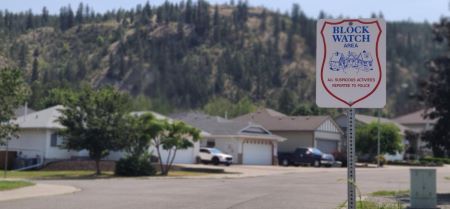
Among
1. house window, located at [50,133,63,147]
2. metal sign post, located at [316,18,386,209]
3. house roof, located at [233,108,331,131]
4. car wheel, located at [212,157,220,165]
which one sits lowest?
car wheel, located at [212,157,220,165]

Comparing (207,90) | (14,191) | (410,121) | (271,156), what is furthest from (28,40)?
(14,191)

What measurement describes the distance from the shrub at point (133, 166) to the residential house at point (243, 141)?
1931 centimetres

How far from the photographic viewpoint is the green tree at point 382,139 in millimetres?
64062

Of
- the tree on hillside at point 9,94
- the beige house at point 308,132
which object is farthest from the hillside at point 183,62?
the tree on hillside at point 9,94

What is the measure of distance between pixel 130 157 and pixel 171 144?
92.7 inches

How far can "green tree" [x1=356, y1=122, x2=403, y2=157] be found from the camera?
64.1 metres

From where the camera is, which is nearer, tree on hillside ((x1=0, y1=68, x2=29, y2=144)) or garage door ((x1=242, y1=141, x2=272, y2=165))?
tree on hillside ((x1=0, y1=68, x2=29, y2=144))

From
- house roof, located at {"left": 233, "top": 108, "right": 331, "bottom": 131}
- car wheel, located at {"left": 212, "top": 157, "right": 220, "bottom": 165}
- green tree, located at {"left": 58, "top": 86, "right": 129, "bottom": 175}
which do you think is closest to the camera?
green tree, located at {"left": 58, "top": 86, "right": 129, "bottom": 175}

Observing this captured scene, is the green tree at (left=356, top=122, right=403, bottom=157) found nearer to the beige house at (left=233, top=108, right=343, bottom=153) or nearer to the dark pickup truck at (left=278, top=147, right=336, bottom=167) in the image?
the beige house at (left=233, top=108, right=343, bottom=153)

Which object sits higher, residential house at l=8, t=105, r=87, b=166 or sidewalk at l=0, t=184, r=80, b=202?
residential house at l=8, t=105, r=87, b=166

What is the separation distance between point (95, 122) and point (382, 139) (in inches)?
1342

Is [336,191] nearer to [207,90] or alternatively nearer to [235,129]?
[235,129]

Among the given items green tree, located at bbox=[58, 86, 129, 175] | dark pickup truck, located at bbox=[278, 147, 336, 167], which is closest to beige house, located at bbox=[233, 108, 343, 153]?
dark pickup truck, located at bbox=[278, 147, 336, 167]

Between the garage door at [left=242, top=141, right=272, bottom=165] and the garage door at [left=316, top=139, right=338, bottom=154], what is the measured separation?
775cm
